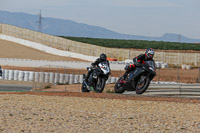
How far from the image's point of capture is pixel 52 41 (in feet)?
238

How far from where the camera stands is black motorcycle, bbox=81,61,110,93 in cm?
1953

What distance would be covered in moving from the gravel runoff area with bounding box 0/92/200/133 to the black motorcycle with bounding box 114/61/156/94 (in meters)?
0.52

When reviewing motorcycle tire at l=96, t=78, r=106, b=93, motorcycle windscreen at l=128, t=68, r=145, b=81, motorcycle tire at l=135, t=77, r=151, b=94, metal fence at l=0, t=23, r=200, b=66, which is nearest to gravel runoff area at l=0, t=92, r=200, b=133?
motorcycle tire at l=135, t=77, r=151, b=94

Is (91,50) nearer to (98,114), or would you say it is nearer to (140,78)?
(140,78)

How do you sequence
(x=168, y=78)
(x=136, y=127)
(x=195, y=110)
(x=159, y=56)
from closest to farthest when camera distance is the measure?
(x=136, y=127), (x=195, y=110), (x=168, y=78), (x=159, y=56)

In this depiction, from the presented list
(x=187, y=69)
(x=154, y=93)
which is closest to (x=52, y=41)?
(x=187, y=69)

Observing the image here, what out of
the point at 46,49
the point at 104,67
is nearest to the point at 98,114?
the point at 104,67

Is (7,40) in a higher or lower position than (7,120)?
higher

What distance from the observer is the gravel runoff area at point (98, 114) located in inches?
434

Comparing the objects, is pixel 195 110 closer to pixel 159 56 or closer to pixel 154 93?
pixel 154 93

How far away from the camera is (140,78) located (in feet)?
59.6

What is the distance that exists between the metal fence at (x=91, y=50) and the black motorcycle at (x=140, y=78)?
136 ft

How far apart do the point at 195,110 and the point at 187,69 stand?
37439 mm

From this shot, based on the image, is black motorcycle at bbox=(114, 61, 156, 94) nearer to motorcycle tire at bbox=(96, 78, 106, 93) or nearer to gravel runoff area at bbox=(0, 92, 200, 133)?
gravel runoff area at bbox=(0, 92, 200, 133)
